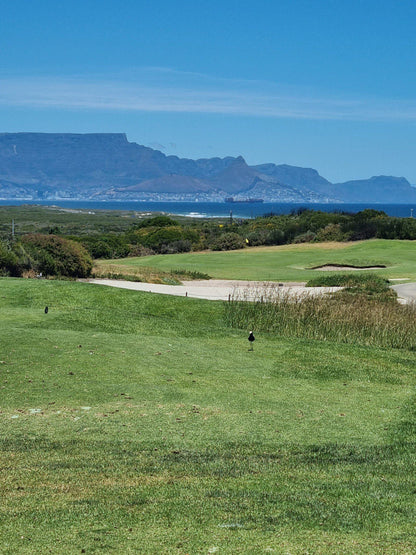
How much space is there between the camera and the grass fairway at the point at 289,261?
112ft

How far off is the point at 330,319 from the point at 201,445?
31.3ft

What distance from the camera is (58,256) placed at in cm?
3100

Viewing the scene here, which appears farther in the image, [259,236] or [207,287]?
→ [259,236]

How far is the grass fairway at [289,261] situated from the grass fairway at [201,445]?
66.9 ft

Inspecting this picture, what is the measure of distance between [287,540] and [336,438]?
9.60 feet

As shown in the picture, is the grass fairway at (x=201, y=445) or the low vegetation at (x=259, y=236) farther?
the low vegetation at (x=259, y=236)

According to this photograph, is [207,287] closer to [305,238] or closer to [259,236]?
[305,238]

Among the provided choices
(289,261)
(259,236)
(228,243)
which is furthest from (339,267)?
(259,236)

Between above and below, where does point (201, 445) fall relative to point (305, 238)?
below

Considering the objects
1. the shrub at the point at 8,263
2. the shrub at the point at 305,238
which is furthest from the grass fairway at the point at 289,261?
the shrub at the point at 8,263

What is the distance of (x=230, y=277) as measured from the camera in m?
34.1

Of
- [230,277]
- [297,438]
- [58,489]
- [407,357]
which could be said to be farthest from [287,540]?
[230,277]

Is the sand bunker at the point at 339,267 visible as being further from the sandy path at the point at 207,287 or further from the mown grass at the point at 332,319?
the mown grass at the point at 332,319

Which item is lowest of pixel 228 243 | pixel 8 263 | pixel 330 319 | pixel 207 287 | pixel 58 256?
pixel 207 287
